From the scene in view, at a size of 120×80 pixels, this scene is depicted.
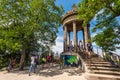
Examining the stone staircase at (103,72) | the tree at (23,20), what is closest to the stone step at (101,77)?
the stone staircase at (103,72)

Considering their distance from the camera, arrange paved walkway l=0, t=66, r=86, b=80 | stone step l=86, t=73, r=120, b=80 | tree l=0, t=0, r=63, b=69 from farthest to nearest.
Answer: tree l=0, t=0, r=63, b=69 → paved walkway l=0, t=66, r=86, b=80 → stone step l=86, t=73, r=120, b=80

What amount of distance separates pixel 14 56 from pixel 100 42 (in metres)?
20.0

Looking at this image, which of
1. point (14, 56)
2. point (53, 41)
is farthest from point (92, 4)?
point (14, 56)

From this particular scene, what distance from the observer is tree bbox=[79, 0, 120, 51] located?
987cm

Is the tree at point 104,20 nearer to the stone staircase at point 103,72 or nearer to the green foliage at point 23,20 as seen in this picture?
the stone staircase at point 103,72

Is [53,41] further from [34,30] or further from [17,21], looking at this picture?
[17,21]

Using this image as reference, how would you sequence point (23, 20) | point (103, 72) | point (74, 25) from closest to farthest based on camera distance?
1. point (103, 72)
2. point (23, 20)
3. point (74, 25)

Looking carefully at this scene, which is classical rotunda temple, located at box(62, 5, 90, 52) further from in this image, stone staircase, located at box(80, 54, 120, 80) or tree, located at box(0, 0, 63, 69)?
stone staircase, located at box(80, 54, 120, 80)

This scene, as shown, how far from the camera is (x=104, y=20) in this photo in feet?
38.4

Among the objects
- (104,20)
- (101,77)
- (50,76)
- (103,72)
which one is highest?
(104,20)

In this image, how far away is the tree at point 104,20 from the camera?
987cm

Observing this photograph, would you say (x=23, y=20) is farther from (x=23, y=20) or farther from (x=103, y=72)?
(x=103, y=72)

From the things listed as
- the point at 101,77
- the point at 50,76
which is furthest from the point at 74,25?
the point at 101,77

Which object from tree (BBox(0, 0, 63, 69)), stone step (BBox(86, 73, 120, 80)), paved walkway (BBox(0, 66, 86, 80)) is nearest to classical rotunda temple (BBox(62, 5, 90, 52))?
tree (BBox(0, 0, 63, 69))
